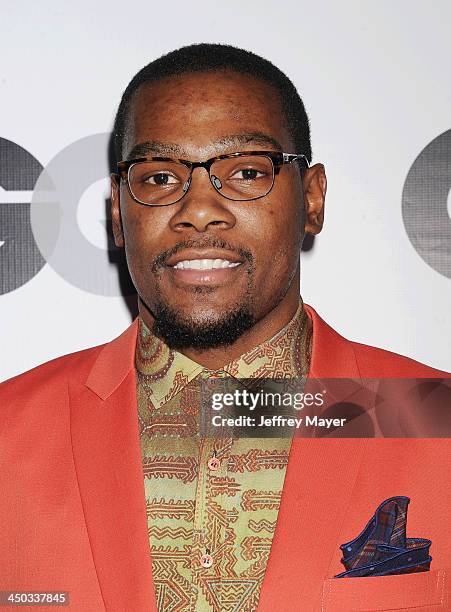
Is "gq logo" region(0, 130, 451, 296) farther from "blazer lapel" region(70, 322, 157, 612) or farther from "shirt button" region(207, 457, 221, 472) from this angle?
"shirt button" region(207, 457, 221, 472)

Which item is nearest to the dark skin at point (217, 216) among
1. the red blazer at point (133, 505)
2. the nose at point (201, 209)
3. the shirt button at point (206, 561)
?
the nose at point (201, 209)

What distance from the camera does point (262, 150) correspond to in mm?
1471

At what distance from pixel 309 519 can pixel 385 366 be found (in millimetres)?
356

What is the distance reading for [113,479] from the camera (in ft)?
4.61

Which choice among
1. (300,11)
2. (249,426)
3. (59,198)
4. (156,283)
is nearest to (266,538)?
(249,426)

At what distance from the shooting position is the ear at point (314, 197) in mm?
1615

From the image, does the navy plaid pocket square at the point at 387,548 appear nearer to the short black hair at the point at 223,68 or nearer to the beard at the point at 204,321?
the beard at the point at 204,321

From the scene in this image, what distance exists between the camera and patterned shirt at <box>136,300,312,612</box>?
1.34m

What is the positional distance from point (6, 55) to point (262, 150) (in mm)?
715

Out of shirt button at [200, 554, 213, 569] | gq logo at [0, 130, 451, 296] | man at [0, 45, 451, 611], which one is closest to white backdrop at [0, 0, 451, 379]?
gq logo at [0, 130, 451, 296]

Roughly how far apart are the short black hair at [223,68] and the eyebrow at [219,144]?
0.10 m

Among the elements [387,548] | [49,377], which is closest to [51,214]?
[49,377]

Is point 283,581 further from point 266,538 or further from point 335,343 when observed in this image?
point 335,343

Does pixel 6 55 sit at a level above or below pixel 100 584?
above
